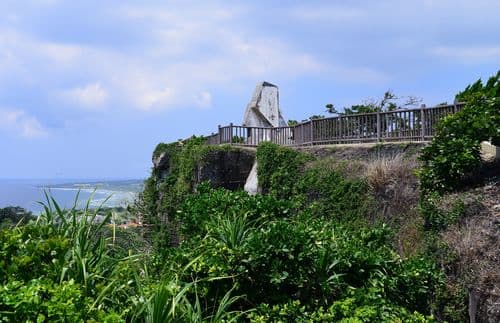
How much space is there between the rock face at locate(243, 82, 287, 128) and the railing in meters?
6.44

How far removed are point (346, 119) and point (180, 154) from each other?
10474 mm

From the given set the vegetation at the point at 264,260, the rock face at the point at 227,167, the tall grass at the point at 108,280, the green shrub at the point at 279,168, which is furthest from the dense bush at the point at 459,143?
the rock face at the point at 227,167

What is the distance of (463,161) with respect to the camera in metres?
10.8

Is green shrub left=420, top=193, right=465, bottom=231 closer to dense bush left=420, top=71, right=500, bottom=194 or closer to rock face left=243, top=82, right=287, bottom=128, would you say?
dense bush left=420, top=71, right=500, bottom=194

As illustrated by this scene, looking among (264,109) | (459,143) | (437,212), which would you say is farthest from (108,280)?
(264,109)

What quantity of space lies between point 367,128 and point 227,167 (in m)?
8.28

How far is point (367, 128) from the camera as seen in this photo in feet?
52.3

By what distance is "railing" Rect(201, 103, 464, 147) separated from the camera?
13742 mm

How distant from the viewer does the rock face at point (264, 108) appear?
29436 millimetres

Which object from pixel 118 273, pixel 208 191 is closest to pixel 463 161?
pixel 208 191

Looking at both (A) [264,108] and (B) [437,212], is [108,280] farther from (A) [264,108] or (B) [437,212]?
(A) [264,108]

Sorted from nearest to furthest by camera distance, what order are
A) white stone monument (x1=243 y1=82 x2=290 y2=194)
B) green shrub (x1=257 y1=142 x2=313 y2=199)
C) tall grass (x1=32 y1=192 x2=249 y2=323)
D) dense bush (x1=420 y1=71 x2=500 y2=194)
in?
tall grass (x1=32 y1=192 x2=249 y2=323)
dense bush (x1=420 y1=71 x2=500 y2=194)
green shrub (x1=257 y1=142 x2=313 y2=199)
white stone monument (x1=243 y1=82 x2=290 y2=194)

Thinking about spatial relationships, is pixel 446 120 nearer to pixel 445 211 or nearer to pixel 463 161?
pixel 463 161

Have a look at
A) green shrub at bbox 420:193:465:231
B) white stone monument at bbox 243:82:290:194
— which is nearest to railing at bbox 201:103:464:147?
green shrub at bbox 420:193:465:231
